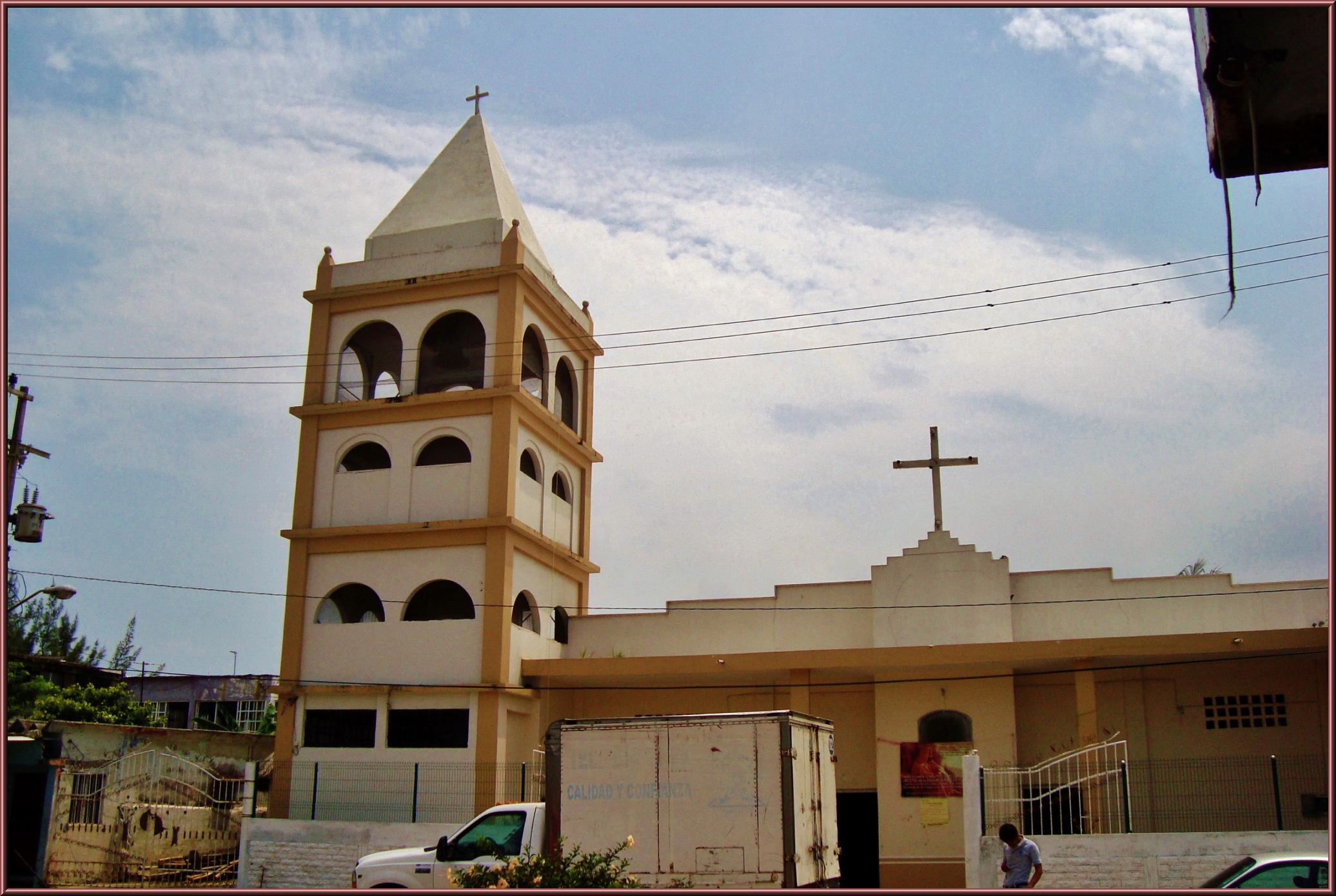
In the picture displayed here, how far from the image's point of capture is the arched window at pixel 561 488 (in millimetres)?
27797

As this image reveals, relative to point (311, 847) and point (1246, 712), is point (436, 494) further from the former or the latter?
point (1246, 712)

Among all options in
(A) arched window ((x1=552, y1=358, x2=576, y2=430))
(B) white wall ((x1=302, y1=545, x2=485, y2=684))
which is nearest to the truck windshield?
(B) white wall ((x1=302, y1=545, x2=485, y2=684))

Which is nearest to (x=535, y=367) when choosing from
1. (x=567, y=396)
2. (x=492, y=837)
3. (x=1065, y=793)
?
(x=567, y=396)

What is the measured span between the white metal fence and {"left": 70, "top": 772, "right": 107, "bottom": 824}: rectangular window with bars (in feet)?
49.9

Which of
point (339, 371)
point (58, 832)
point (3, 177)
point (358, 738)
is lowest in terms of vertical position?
point (58, 832)

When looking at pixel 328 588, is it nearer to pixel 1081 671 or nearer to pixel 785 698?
pixel 785 698

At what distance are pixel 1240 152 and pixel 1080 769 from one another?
17.1 m

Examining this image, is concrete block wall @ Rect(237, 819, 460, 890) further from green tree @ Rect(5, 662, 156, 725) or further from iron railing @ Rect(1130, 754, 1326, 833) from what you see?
green tree @ Rect(5, 662, 156, 725)

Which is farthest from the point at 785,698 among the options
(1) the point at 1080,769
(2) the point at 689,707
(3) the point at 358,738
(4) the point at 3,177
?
(4) the point at 3,177

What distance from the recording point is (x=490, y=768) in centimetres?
2230

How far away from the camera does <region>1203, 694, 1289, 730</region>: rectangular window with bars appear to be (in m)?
21.3

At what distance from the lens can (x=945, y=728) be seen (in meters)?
22.6

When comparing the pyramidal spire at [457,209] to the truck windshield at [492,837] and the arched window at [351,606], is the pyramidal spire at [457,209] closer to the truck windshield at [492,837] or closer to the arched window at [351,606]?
the arched window at [351,606]

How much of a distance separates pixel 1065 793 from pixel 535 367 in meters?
13.9
